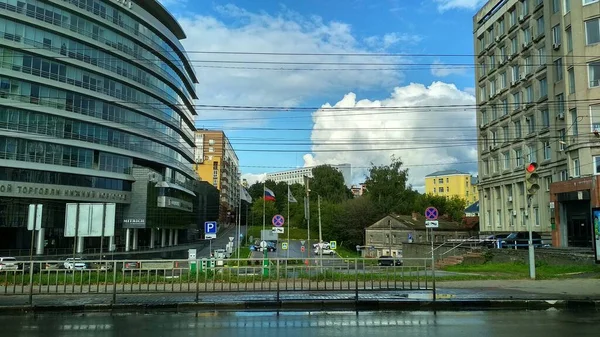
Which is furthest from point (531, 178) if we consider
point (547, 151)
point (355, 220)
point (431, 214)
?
point (355, 220)

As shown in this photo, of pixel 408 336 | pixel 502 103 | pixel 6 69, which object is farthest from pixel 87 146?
pixel 408 336

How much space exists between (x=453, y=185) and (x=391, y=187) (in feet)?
203

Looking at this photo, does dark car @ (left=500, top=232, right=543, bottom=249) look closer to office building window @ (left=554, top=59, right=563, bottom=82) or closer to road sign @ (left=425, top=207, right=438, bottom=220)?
office building window @ (left=554, top=59, right=563, bottom=82)

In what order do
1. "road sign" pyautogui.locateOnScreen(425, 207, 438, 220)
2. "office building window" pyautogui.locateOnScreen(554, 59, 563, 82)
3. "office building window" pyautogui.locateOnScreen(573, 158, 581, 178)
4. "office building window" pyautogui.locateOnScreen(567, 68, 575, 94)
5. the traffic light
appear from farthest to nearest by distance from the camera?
"office building window" pyautogui.locateOnScreen(554, 59, 563, 82), "office building window" pyautogui.locateOnScreen(567, 68, 575, 94), "office building window" pyautogui.locateOnScreen(573, 158, 581, 178), "road sign" pyautogui.locateOnScreen(425, 207, 438, 220), the traffic light

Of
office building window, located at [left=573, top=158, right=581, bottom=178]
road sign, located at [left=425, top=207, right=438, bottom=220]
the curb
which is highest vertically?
office building window, located at [left=573, top=158, right=581, bottom=178]

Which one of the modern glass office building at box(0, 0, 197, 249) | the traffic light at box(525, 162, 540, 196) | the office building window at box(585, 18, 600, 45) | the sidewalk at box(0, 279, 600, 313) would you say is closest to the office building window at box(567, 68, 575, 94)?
the office building window at box(585, 18, 600, 45)

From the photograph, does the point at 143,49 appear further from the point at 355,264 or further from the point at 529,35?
the point at 355,264

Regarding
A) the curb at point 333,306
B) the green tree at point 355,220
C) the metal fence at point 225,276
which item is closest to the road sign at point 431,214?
the metal fence at point 225,276

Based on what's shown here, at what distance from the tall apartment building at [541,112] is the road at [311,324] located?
2464cm

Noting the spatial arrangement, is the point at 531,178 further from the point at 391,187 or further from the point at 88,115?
the point at 391,187

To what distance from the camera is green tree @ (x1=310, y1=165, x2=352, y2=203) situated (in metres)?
132

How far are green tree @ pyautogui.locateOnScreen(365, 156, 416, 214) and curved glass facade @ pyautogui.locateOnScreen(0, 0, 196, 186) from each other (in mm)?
43488

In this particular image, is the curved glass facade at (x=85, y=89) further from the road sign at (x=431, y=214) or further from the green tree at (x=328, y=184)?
the green tree at (x=328, y=184)

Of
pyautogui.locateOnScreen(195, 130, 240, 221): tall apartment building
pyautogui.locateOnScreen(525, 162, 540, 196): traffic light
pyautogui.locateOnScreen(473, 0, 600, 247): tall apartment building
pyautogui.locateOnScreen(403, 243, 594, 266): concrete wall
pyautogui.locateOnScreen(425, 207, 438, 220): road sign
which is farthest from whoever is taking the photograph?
pyautogui.locateOnScreen(195, 130, 240, 221): tall apartment building
